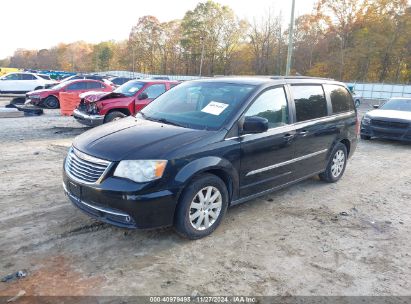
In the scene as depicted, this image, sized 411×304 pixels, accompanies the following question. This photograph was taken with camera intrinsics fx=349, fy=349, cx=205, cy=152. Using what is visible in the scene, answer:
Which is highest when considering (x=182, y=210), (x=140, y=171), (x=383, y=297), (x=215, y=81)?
(x=215, y=81)

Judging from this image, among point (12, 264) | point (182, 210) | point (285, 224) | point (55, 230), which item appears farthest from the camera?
point (285, 224)

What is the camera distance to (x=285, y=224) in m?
4.49

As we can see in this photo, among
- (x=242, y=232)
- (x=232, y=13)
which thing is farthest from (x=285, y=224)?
(x=232, y=13)

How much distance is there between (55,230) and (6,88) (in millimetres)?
20424

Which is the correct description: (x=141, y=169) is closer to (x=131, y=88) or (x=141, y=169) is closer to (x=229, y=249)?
(x=229, y=249)

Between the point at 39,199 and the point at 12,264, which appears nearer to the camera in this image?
the point at 12,264

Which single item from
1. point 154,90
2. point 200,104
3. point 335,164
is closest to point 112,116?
point 154,90

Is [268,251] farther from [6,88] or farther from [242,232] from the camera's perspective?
[6,88]

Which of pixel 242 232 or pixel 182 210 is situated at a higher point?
pixel 182 210

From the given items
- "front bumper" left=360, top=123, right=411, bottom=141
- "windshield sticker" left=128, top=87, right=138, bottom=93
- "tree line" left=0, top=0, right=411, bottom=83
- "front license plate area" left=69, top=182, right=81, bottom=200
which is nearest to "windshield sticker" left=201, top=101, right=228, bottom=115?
"front license plate area" left=69, top=182, right=81, bottom=200

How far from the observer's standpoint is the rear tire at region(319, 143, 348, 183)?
6035 mm

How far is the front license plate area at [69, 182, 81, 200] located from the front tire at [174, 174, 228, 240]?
1.07 m

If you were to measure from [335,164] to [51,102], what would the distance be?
45.2 feet

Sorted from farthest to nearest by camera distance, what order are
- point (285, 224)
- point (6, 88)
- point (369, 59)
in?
1. point (369, 59)
2. point (6, 88)
3. point (285, 224)
